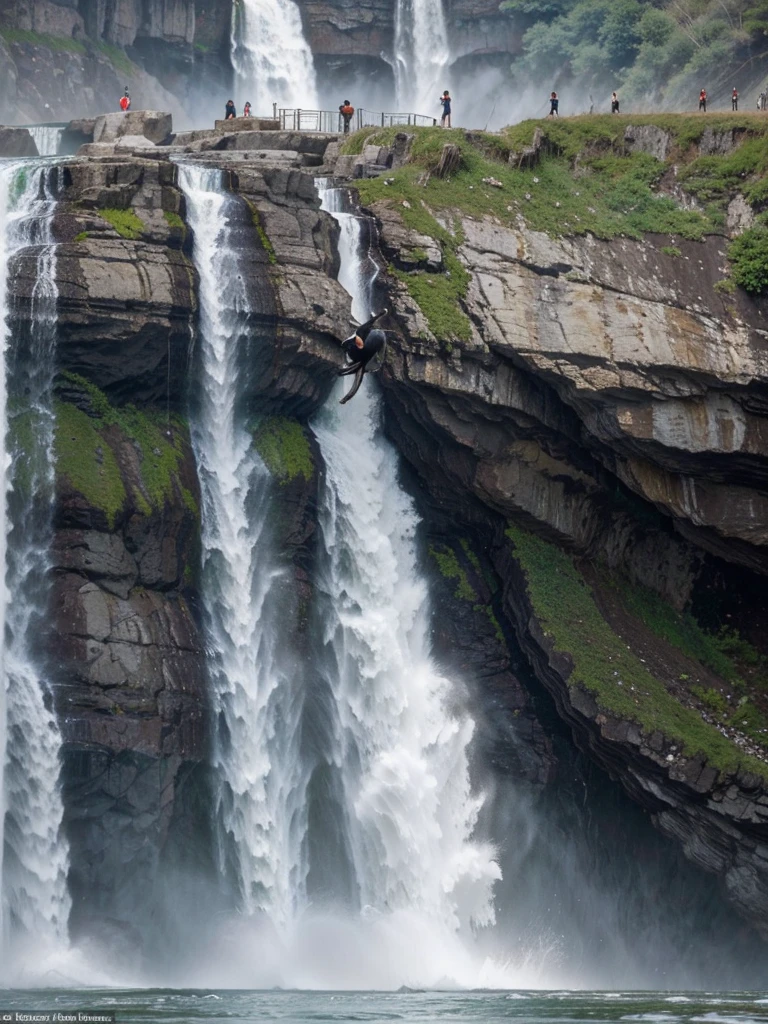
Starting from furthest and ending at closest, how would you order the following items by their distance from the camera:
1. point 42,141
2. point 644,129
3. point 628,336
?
point 42,141, point 644,129, point 628,336

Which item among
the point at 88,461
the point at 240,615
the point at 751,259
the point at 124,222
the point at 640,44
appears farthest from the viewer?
the point at 640,44

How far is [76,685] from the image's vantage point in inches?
1272

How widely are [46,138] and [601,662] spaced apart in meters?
31.0

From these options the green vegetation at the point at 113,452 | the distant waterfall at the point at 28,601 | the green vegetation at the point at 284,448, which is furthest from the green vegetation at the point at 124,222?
the green vegetation at the point at 284,448

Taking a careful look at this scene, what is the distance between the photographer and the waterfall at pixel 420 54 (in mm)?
71500

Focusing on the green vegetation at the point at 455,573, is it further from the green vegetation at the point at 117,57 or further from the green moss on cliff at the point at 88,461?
the green vegetation at the point at 117,57

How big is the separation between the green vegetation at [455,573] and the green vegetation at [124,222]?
34.6 feet

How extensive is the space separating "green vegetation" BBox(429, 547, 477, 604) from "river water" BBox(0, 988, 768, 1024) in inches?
418

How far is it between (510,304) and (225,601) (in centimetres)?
1016

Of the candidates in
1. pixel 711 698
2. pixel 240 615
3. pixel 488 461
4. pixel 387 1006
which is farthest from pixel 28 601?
pixel 711 698

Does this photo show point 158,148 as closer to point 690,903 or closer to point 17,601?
point 17,601

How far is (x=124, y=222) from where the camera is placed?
120 ft

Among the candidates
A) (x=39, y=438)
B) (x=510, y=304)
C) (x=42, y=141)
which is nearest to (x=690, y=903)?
(x=510, y=304)

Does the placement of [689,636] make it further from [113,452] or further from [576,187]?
[113,452]
